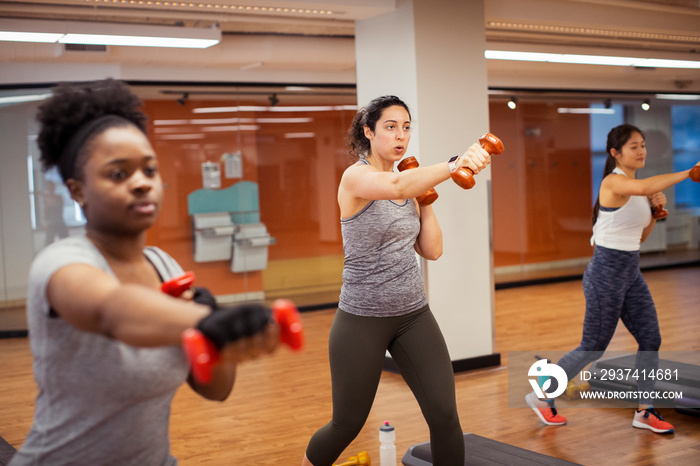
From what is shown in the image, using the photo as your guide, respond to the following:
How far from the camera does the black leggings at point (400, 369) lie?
2.43 m

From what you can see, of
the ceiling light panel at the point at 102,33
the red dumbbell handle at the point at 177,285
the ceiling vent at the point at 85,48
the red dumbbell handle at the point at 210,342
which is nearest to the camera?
the red dumbbell handle at the point at 210,342

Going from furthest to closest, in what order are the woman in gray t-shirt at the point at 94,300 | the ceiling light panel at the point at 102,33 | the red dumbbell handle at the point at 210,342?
the ceiling light panel at the point at 102,33, the woman in gray t-shirt at the point at 94,300, the red dumbbell handle at the point at 210,342

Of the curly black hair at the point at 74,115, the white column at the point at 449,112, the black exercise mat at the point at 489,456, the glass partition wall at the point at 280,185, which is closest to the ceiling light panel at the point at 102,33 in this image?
the white column at the point at 449,112

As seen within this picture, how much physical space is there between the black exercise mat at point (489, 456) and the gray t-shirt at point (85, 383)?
223cm

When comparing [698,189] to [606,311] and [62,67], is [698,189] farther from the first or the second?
[62,67]

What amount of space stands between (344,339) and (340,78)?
20.0ft

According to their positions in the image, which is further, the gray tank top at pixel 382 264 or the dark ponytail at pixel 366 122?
the dark ponytail at pixel 366 122

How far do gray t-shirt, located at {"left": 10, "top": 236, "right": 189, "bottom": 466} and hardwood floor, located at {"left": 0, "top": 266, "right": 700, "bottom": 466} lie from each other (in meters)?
2.57

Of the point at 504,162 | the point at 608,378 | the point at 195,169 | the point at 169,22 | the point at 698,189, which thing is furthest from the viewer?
the point at 698,189

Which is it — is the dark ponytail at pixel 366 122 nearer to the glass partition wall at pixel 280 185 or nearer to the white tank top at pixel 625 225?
the white tank top at pixel 625 225

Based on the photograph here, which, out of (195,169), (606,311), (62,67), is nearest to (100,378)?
(606,311)

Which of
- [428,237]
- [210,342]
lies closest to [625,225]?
[428,237]

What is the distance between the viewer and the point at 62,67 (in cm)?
700

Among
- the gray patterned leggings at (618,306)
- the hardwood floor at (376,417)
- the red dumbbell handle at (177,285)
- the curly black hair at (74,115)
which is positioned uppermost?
the curly black hair at (74,115)
